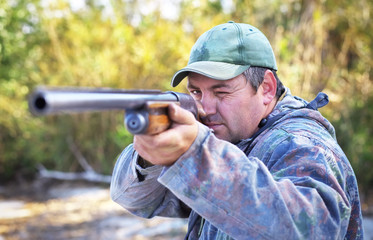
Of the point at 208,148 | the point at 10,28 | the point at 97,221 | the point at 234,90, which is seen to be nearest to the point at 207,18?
the point at 10,28

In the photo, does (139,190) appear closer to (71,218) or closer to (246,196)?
(246,196)

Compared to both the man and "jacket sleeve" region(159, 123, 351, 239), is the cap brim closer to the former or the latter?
the man

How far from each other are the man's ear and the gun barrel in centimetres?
79

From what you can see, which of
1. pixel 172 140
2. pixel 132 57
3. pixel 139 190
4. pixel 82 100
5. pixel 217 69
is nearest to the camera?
pixel 82 100

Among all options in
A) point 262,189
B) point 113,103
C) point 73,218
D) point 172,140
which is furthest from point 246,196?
point 73,218

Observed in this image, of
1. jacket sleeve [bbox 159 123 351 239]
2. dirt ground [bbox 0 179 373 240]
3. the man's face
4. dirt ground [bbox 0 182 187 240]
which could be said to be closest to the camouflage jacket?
jacket sleeve [bbox 159 123 351 239]

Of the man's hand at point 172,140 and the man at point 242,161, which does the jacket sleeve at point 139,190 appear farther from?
the man's hand at point 172,140

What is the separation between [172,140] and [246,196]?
28 cm

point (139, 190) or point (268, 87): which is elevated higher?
point (268, 87)

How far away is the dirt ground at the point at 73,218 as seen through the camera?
679cm

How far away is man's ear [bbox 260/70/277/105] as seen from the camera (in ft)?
6.46

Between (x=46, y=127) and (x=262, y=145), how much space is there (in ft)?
31.8

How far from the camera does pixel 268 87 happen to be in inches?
78.4

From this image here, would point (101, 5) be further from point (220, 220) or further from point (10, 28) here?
point (220, 220)
